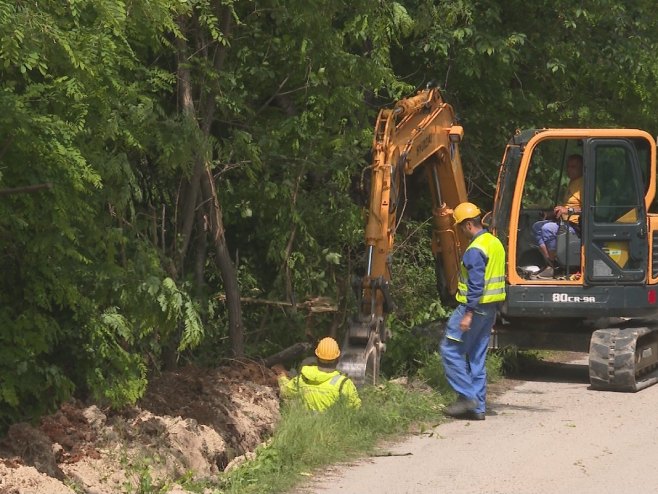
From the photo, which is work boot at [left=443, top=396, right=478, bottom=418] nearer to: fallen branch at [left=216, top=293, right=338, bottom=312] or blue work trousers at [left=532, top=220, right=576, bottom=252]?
fallen branch at [left=216, top=293, right=338, bottom=312]

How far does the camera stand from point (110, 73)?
841 centimetres

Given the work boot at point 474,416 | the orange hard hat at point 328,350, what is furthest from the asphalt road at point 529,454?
the orange hard hat at point 328,350

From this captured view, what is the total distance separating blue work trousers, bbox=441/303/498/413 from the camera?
37.6ft

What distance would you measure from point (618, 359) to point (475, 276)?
2.45 meters

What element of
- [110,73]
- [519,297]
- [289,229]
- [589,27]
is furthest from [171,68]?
[589,27]

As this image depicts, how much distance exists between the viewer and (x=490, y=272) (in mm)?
11641

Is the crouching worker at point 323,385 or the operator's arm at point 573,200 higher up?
the operator's arm at point 573,200

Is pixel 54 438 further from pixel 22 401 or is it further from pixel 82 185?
pixel 82 185

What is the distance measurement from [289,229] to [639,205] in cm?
372

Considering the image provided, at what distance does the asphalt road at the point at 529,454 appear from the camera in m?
8.64

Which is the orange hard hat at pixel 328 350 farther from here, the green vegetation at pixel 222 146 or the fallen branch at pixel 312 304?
the fallen branch at pixel 312 304

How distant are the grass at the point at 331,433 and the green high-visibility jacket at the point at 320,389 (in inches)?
4.5

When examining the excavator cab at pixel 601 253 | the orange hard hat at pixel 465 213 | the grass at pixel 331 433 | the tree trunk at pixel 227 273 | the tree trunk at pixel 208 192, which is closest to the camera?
the grass at pixel 331 433

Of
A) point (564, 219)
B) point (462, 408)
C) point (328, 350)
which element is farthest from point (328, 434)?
point (564, 219)
